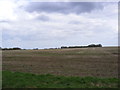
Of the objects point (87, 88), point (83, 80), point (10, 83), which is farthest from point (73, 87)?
point (10, 83)

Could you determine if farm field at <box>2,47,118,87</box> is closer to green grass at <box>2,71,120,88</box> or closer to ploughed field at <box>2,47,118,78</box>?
ploughed field at <box>2,47,118,78</box>

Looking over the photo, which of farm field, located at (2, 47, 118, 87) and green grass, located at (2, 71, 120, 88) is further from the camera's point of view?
farm field, located at (2, 47, 118, 87)

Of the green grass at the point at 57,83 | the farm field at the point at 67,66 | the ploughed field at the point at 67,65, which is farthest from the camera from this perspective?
the ploughed field at the point at 67,65

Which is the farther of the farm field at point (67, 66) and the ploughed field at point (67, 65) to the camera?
the ploughed field at point (67, 65)

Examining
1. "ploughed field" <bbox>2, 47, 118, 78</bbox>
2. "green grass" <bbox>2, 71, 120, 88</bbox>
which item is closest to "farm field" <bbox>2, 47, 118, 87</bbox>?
"ploughed field" <bbox>2, 47, 118, 78</bbox>

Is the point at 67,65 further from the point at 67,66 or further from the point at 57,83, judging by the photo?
the point at 57,83

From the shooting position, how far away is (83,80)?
1350cm

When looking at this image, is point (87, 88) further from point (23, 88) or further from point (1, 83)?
point (1, 83)

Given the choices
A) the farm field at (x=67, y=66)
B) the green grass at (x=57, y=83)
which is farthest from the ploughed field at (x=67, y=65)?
the green grass at (x=57, y=83)

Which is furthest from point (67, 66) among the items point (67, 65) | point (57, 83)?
point (57, 83)

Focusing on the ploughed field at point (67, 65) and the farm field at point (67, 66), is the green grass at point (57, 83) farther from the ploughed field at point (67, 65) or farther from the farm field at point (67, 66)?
the ploughed field at point (67, 65)

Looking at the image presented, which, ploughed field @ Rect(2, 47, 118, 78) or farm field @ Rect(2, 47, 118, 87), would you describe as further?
ploughed field @ Rect(2, 47, 118, 78)

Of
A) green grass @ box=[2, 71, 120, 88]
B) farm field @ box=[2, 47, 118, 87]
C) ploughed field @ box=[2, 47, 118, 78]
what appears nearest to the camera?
green grass @ box=[2, 71, 120, 88]

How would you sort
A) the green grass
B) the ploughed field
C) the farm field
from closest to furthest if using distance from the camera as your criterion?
1. the green grass
2. the farm field
3. the ploughed field
